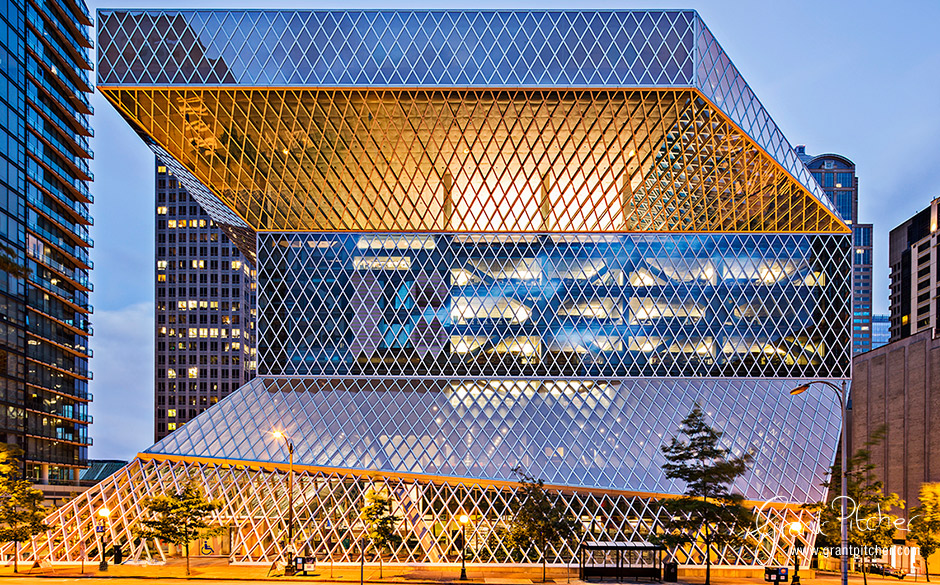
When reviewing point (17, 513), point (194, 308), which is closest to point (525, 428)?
point (17, 513)

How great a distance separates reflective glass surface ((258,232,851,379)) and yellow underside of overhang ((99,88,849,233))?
1832mm

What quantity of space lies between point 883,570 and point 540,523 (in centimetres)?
2247

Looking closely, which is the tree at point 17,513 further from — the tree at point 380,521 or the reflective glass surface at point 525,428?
the tree at point 380,521

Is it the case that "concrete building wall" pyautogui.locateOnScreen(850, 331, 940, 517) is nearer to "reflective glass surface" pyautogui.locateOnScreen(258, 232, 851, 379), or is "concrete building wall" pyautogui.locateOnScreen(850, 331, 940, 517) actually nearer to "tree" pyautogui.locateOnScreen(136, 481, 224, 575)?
"reflective glass surface" pyautogui.locateOnScreen(258, 232, 851, 379)

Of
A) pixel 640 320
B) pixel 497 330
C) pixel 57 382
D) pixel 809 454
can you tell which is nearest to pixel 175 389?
pixel 57 382

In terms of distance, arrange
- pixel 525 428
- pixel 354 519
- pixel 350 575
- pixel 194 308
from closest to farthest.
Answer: pixel 350 575, pixel 354 519, pixel 525 428, pixel 194 308

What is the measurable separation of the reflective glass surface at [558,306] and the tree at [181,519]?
1409 centimetres

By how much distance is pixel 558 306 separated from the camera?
151 ft

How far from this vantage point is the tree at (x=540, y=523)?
1256 inches

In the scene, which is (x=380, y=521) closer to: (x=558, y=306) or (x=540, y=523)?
(x=540, y=523)

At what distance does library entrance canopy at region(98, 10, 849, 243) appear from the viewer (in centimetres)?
3616

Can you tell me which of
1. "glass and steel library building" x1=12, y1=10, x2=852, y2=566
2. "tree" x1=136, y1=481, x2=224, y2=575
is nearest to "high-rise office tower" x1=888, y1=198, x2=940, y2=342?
"glass and steel library building" x1=12, y1=10, x2=852, y2=566

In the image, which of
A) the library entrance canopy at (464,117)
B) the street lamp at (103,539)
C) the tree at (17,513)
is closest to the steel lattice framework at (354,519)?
the street lamp at (103,539)

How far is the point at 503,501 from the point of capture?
3625 centimetres
